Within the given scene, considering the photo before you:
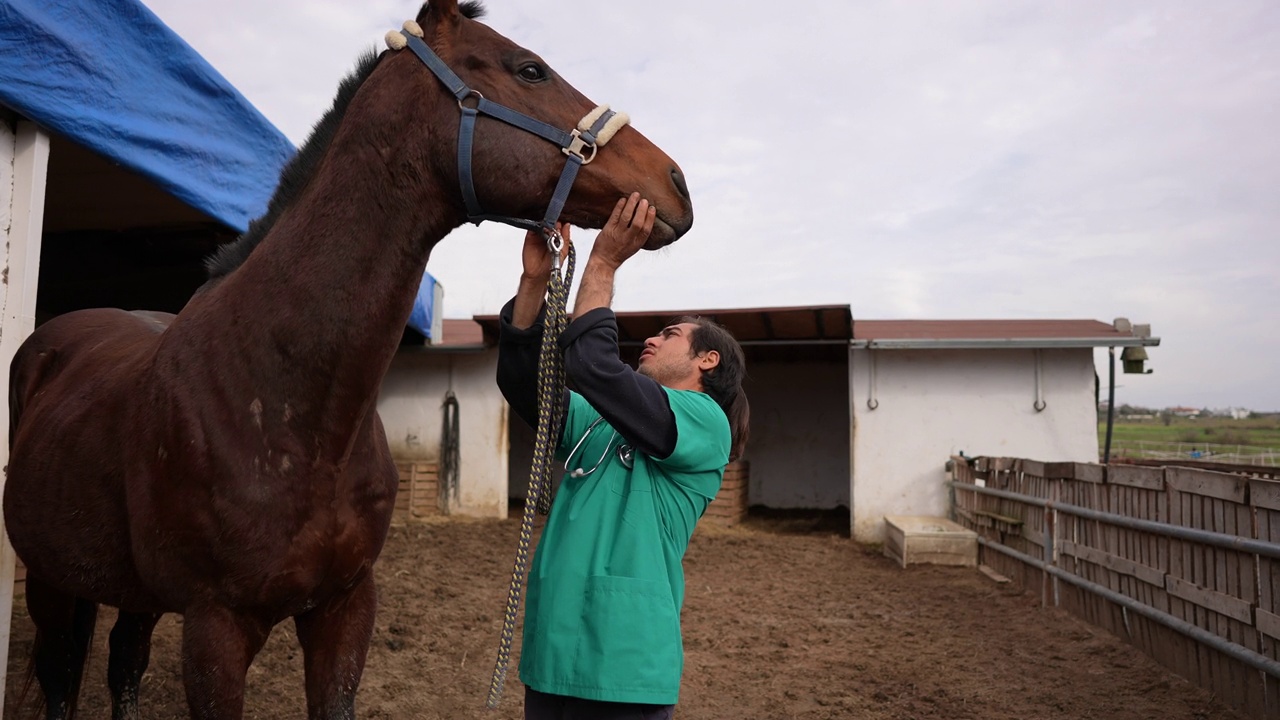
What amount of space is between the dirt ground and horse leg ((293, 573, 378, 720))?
1862 millimetres

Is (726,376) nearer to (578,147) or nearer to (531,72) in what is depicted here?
(578,147)

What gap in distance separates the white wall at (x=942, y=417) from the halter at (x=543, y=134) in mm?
8728

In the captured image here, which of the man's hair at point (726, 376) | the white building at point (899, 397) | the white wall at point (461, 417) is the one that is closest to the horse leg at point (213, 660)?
the man's hair at point (726, 376)

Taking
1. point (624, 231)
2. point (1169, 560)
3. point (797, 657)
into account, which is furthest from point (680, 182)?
point (1169, 560)

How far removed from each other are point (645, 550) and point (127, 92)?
2.96 m

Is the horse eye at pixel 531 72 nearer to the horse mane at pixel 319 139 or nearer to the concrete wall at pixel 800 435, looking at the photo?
the horse mane at pixel 319 139

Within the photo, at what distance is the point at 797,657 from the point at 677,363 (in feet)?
11.7

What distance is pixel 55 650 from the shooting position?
3.08 m

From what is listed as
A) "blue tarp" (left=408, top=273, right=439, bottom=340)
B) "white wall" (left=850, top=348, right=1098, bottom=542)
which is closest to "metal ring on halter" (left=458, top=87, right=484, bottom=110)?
"blue tarp" (left=408, top=273, right=439, bottom=340)

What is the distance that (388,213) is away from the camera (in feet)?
6.00

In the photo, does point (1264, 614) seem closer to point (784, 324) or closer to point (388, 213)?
point (388, 213)

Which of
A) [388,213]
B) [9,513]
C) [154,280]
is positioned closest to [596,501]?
[388,213]

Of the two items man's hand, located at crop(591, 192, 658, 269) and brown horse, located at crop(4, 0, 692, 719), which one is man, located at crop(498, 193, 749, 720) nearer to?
man's hand, located at crop(591, 192, 658, 269)

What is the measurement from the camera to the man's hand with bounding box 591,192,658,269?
67.2 inches
